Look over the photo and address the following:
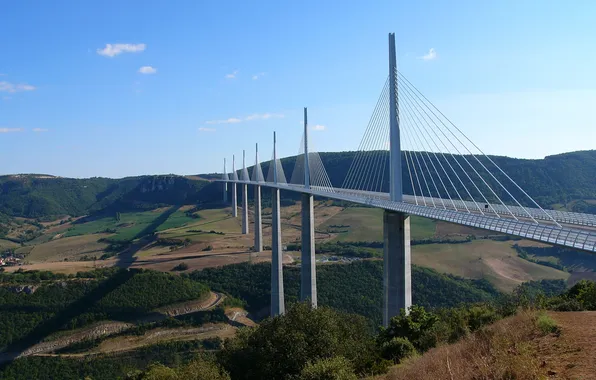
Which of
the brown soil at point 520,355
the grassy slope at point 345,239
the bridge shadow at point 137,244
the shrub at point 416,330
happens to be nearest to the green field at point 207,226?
the grassy slope at point 345,239

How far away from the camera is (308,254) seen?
37188 mm

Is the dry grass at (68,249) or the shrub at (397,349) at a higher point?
the shrub at (397,349)

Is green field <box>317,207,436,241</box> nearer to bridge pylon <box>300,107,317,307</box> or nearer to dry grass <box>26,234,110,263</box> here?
bridge pylon <box>300,107,317,307</box>

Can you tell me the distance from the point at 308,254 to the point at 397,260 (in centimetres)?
1649

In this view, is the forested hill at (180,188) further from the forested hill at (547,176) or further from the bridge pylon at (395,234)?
the bridge pylon at (395,234)

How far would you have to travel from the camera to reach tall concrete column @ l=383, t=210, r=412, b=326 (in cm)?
2100

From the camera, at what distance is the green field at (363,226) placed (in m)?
71.5

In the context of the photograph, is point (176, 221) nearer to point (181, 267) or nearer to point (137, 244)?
point (137, 244)

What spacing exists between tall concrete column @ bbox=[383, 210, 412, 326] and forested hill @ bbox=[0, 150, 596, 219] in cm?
3739

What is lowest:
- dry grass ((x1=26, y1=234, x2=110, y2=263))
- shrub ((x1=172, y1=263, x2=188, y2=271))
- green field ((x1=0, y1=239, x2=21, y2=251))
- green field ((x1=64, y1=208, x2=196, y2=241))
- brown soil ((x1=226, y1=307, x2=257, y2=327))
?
brown soil ((x1=226, y1=307, x2=257, y2=327))

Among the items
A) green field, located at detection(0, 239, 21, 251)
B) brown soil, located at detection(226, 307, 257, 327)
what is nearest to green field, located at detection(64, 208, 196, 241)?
green field, located at detection(0, 239, 21, 251)

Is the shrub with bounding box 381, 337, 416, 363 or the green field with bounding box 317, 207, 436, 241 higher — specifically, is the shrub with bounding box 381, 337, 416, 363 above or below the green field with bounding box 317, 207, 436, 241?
above

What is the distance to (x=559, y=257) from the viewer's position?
59406mm

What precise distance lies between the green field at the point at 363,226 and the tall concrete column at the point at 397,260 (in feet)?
157
